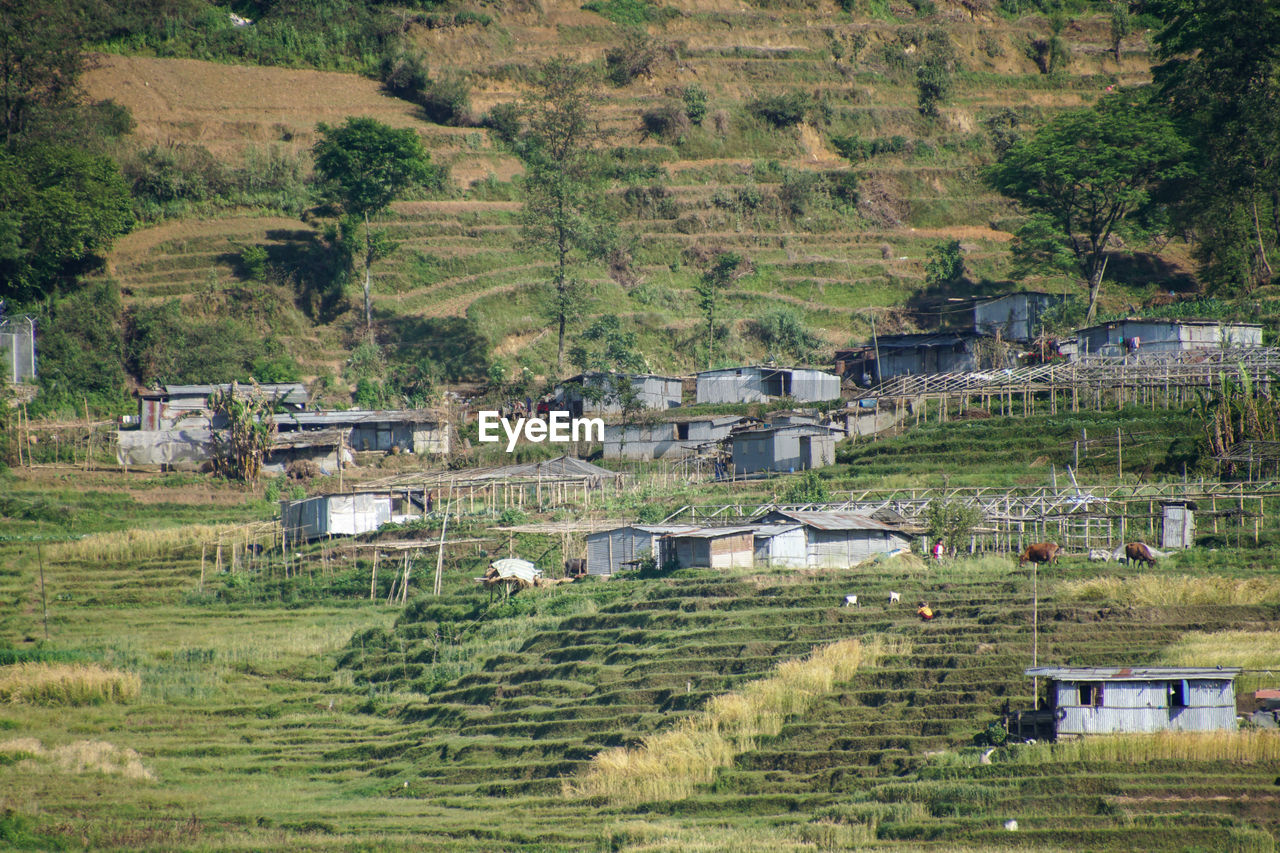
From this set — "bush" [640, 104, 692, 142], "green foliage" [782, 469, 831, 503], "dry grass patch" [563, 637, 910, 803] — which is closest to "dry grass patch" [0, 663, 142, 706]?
"dry grass patch" [563, 637, 910, 803]

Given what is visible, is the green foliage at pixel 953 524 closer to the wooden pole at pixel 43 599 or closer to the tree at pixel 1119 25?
the wooden pole at pixel 43 599

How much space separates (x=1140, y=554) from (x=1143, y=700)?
1058cm

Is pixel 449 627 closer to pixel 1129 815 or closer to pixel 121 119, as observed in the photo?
pixel 1129 815

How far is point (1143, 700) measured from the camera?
2352 cm

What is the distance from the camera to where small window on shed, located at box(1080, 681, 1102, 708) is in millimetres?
23547

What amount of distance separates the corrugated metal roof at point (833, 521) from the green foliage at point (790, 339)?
86.9 feet

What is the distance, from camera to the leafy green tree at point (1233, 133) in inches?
2311

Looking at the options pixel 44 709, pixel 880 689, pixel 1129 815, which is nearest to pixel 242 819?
pixel 44 709

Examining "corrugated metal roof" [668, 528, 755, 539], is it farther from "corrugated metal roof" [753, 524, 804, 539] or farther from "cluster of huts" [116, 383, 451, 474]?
"cluster of huts" [116, 383, 451, 474]

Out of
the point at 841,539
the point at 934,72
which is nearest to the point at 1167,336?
the point at 841,539

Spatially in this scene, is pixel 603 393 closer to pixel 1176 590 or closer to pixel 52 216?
pixel 52 216

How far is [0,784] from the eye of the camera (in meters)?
26.6

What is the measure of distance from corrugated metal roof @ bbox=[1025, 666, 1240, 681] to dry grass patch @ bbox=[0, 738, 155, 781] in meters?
17.2

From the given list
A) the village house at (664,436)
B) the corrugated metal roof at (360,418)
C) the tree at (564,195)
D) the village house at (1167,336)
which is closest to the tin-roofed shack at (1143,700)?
the village house at (1167,336)
